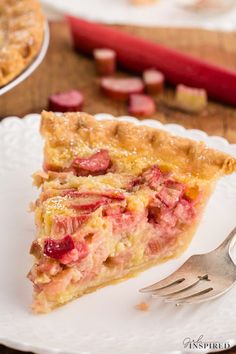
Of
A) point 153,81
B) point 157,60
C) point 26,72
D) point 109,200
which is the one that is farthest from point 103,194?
point 157,60

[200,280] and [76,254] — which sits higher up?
[76,254]

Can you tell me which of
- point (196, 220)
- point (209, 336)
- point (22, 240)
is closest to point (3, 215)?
point (22, 240)

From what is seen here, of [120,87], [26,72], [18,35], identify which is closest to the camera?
[26,72]

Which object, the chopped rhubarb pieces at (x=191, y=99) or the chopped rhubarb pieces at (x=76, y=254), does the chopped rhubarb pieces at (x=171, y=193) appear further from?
the chopped rhubarb pieces at (x=191, y=99)

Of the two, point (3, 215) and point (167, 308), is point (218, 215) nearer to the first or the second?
point (167, 308)

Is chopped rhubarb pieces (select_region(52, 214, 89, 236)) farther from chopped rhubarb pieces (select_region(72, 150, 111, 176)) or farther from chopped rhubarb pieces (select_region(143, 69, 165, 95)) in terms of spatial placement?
chopped rhubarb pieces (select_region(143, 69, 165, 95))

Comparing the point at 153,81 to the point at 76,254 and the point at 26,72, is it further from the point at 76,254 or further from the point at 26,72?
the point at 76,254
